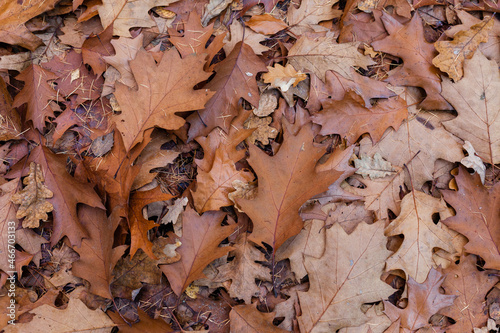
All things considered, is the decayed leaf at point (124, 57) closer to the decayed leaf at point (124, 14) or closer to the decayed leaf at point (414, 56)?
the decayed leaf at point (124, 14)

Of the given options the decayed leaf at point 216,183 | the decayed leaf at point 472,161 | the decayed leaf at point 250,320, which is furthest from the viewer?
the decayed leaf at point 472,161

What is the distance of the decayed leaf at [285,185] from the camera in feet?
6.26

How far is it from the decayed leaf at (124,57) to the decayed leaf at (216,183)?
0.73 m

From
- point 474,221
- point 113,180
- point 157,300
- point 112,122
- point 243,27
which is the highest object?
point 243,27

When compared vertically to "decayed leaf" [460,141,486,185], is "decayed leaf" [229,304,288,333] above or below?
below

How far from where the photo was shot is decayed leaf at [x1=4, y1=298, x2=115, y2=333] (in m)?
1.89

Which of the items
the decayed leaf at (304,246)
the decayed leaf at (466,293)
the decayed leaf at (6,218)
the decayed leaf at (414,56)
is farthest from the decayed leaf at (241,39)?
the decayed leaf at (466,293)

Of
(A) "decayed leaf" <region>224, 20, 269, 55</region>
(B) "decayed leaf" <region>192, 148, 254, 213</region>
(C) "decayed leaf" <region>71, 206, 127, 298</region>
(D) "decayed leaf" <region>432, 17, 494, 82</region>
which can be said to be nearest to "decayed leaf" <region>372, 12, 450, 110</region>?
(D) "decayed leaf" <region>432, 17, 494, 82</region>

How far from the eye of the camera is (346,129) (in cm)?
212

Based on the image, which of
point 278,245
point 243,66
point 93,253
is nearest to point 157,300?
point 93,253

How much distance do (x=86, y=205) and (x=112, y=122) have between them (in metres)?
0.52

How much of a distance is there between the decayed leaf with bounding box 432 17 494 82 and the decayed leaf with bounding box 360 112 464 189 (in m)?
0.36

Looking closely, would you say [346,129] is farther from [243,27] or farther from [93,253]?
[93,253]

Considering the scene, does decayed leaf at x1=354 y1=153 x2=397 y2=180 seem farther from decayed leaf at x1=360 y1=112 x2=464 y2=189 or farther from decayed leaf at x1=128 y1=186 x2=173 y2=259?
decayed leaf at x1=128 y1=186 x2=173 y2=259
